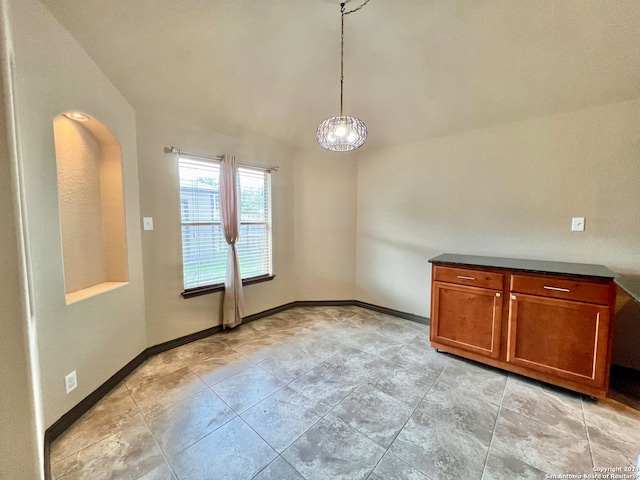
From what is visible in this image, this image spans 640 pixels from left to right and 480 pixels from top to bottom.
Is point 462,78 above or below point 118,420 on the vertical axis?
above

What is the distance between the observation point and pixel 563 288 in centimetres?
189

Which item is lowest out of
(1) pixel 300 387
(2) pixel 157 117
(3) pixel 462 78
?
(1) pixel 300 387

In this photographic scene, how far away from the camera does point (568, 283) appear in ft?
6.15

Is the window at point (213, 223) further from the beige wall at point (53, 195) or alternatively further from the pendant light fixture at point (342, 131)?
the pendant light fixture at point (342, 131)

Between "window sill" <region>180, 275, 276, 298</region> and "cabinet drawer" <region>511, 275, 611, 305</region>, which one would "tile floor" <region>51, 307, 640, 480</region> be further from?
"cabinet drawer" <region>511, 275, 611, 305</region>

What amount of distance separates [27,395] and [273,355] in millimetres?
1984

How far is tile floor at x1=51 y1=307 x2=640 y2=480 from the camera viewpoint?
1.33 m

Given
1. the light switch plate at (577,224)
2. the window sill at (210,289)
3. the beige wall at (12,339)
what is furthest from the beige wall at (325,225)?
the beige wall at (12,339)

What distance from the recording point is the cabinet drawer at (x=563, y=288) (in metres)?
1.77

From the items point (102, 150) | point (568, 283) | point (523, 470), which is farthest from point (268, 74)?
point (523, 470)

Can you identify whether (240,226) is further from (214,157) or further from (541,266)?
(541,266)

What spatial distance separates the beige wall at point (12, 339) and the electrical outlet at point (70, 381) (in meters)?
1.33

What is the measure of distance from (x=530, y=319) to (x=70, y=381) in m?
3.33

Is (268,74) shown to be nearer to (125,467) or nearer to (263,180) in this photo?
(263,180)
